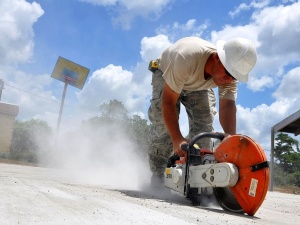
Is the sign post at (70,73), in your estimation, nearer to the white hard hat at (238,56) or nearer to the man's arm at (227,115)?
the man's arm at (227,115)

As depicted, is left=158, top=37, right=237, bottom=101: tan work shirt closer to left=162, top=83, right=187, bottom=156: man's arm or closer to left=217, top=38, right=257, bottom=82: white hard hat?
left=162, top=83, right=187, bottom=156: man's arm

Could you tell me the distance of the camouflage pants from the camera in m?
4.21

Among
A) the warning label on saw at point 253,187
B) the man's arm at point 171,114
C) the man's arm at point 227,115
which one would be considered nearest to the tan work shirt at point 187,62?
the man's arm at point 171,114

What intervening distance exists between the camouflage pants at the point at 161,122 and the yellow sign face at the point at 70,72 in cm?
1451

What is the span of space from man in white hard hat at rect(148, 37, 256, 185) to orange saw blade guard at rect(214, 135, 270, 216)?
593 mm

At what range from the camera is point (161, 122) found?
418cm

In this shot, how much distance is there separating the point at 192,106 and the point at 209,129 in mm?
369

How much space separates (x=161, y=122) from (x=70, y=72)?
50.3 ft

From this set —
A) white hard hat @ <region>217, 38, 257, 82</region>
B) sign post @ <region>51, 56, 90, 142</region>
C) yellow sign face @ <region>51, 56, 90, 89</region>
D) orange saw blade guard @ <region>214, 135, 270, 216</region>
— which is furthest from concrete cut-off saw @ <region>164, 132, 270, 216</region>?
yellow sign face @ <region>51, 56, 90, 89</region>

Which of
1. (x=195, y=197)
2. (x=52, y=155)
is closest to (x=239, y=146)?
(x=195, y=197)

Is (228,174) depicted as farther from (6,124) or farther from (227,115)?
(6,124)

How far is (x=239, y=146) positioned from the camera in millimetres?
2572

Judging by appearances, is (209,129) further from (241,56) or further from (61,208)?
(61,208)

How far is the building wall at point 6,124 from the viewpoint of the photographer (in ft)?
67.6
